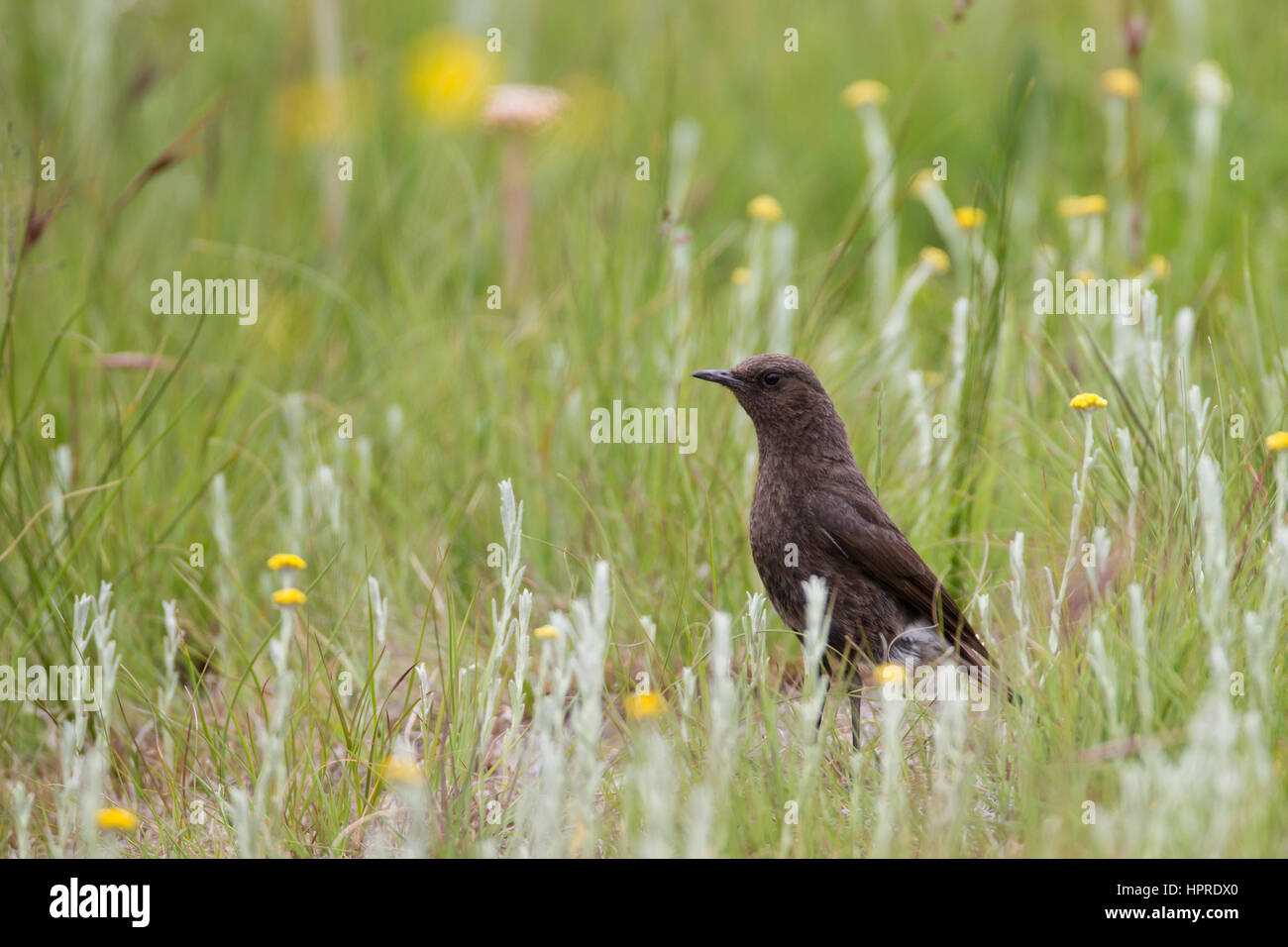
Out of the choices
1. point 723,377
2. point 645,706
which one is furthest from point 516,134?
point 645,706

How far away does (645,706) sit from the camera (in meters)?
2.97

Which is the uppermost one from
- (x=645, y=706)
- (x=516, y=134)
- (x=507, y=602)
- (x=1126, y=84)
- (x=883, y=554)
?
(x=516, y=134)

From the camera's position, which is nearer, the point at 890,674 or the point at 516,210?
the point at 890,674

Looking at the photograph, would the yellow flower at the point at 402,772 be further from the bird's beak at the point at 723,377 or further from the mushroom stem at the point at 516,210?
the mushroom stem at the point at 516,210

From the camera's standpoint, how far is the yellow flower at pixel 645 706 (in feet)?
9.73

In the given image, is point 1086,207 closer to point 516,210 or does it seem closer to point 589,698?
point 516,210

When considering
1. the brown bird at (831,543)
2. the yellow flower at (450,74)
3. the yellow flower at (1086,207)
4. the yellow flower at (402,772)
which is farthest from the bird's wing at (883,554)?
the yellow flower at (450,74)

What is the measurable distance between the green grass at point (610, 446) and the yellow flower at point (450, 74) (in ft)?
0.46

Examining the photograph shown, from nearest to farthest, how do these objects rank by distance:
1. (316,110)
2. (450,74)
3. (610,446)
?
(610,446) → (316,110) → (450,74)

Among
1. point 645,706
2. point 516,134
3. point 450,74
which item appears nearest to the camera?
point 645,706

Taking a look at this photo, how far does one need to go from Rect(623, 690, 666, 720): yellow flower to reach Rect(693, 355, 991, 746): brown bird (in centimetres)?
50

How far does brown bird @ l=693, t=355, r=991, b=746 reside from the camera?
140 inches

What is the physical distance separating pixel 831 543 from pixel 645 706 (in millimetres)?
816
